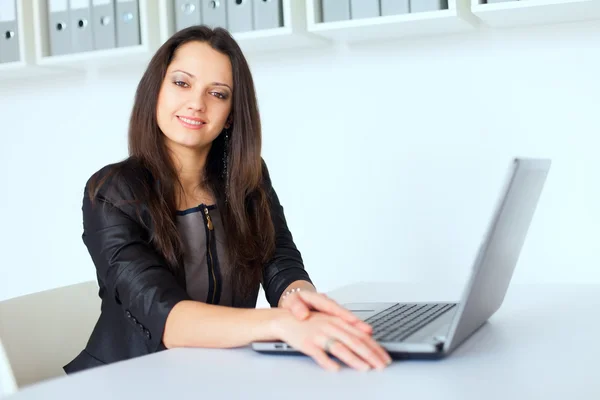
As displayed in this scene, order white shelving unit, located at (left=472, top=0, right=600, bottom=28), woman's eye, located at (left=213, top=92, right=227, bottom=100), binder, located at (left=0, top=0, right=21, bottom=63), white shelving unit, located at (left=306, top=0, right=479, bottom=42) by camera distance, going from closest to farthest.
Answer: woman's eye, located at (left=213, top=92, right=227, bottom=100)
white shelving unit, located at (left=472, top=0, right=600, bottom=28)
white shelving unit, located at (left=306, top=0, right=479, bottom=42)
binder, located at (left=0, top=0, right=21, bottom=63)

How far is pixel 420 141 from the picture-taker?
2379 millimetres

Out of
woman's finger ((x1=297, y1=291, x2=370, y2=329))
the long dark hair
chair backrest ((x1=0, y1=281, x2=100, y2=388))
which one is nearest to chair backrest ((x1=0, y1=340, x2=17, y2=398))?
chair backrest ((x1=0, y1=281, x2=100, y2=388))

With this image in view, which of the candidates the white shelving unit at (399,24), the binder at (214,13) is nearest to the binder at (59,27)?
the binder at (214,13)

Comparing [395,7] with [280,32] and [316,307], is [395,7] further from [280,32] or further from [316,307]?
[316,307]

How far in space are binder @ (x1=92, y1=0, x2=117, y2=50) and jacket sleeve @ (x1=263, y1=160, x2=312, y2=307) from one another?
0.94 metres

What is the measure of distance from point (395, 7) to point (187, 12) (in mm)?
627

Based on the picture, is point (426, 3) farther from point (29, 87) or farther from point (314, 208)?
point (29, 87)

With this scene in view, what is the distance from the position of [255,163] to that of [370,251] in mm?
851

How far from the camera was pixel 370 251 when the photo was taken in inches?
97.2

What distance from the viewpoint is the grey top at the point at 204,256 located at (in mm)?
1547

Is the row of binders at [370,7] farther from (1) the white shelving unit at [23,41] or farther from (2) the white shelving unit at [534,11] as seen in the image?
(1) the white shelving unit at [23,41]

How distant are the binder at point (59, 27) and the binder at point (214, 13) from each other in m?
0.46

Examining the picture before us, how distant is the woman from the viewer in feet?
4.19

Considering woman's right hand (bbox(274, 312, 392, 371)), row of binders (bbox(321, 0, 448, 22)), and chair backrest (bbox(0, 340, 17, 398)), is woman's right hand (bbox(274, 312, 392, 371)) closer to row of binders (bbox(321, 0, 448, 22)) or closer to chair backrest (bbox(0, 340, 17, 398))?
chair backrest (bbox(0, 340, 17, 398))
